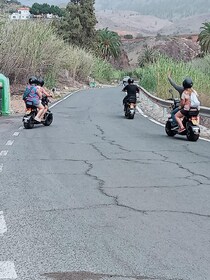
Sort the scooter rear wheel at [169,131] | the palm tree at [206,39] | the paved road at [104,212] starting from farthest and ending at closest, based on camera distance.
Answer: the palm tree at [206,39]
the scooter rear wheel at [169,131]
the paved road at [104,212]

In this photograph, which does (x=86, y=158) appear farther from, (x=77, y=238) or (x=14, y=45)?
(x=14, y=45)

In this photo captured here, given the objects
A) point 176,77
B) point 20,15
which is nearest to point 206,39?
point 20,15

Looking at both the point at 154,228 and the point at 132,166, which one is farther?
the point at 132,166

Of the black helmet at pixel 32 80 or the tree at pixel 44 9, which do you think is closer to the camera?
the black helmet at pixel 32 80

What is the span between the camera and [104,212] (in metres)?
7.50

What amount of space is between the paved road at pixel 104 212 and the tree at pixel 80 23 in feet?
265

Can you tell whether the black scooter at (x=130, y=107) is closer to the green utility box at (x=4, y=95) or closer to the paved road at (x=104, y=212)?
the green utility box at (x=4, y=95)

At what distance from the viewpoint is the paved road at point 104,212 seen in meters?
5.45

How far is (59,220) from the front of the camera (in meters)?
7.07

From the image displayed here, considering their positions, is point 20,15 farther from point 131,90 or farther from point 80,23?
point 131,90

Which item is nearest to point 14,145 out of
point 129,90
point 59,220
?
point 59,220

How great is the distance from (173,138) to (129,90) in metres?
7.04

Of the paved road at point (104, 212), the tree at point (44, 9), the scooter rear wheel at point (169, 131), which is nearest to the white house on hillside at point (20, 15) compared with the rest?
the scooter rear wheel at point (169, 131)

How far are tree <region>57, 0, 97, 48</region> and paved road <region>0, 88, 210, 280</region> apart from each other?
265 feet
